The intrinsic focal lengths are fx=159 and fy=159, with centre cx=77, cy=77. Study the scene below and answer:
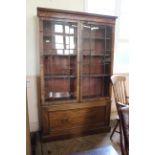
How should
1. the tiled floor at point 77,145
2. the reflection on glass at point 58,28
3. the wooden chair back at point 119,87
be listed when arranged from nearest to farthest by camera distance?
the tiled floor at point 77,145, the reflection on glass at point 58,28, the wooden chair back at point 119,87

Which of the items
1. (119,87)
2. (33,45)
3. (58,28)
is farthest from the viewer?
(119,87)

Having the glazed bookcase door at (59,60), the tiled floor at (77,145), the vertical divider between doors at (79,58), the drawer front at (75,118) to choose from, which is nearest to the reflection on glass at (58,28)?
the glazed bookcase door at (59,60)

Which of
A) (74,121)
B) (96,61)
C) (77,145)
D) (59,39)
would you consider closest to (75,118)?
(74,121)

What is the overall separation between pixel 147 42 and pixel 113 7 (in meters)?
2.79

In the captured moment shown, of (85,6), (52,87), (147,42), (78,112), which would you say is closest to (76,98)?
(78,112)

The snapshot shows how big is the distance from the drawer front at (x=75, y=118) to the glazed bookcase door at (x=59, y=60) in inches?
9.6

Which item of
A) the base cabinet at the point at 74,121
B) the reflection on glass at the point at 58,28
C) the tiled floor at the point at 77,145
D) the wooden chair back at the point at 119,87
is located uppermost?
the reflection on glass at the point at 58,28

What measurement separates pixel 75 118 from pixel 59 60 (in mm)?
1000

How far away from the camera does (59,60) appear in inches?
104

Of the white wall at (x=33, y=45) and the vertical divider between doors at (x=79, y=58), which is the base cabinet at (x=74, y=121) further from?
the white wall at (x=33, y=45)

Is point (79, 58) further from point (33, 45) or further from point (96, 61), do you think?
point (33, 45)

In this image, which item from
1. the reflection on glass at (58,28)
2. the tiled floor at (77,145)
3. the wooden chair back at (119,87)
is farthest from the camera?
the wooden chair back at (119,87)

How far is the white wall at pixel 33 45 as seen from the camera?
254 cm
